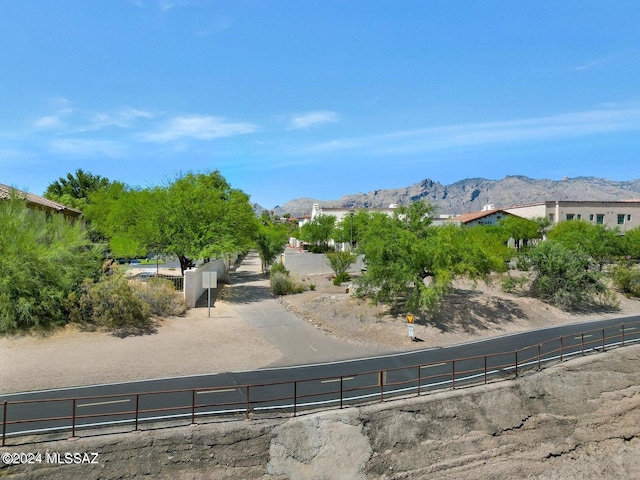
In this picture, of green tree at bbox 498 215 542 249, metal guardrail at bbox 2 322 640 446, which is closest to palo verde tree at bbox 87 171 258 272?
metal guardrail at bbox 2 322 640 446

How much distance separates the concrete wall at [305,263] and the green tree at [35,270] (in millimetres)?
23857

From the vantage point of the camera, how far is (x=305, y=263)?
1849 inches

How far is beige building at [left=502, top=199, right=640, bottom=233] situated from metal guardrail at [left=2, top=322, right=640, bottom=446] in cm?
6037

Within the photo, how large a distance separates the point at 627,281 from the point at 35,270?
4293cm

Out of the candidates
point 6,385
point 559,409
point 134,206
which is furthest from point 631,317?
point 134,206

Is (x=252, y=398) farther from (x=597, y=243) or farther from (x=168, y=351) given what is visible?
(x=597, y=243)

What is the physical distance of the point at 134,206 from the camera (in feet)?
116

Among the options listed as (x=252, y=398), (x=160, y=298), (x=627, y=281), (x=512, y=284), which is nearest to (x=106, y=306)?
(x=160, y=298)

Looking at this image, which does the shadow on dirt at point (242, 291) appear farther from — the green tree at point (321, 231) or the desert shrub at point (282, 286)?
the green tree at point (321, 231)

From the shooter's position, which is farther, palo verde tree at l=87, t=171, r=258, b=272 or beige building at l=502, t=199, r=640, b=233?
beige building at l=502, t=199, r=640, b=233

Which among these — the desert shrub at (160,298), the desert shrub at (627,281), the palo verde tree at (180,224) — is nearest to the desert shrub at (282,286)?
the palo verde tree at (180,224)

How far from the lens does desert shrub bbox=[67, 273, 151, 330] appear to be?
2122 cm

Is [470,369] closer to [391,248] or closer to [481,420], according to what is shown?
[481,420]

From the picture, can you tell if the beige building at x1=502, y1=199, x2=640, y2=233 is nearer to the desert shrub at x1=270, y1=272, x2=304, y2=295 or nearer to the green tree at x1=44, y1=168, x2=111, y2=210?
the desert shrub at x1=270, y1=272, x2=304, y2=295
